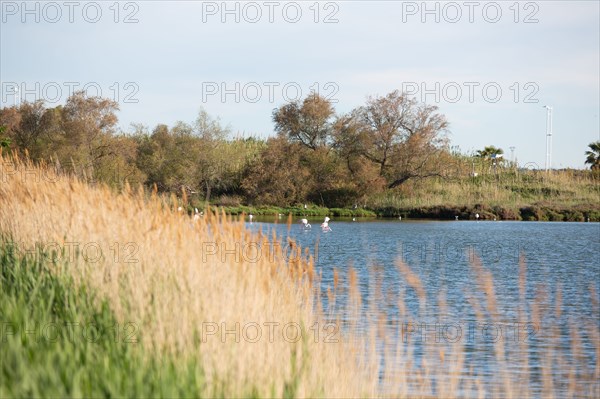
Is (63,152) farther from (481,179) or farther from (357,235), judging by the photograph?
(481,179)

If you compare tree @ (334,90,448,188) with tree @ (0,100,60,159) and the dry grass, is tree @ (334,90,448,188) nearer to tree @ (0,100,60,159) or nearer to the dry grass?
tree @ (0,100,60,159)

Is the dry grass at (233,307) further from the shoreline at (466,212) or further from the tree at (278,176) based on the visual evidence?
the tree at (278,176)

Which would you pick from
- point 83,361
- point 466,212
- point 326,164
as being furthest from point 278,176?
point 83,361

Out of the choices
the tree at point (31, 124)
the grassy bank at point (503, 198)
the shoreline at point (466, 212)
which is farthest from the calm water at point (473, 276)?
the tree at point (31, 124)

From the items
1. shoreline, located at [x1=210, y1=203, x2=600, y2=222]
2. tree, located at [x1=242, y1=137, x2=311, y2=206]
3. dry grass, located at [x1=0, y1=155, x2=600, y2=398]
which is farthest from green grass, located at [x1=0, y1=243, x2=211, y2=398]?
tree, located at [x1=242, y1=137, x2=311, y2=206]

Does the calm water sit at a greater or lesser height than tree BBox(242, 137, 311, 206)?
lesser

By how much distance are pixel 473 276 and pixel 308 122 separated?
1572 inches

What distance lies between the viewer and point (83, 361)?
6.26 meters

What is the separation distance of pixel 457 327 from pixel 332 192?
148 feet

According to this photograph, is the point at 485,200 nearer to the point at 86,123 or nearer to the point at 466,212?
the point at 466,212

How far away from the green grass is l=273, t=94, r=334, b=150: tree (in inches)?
2089

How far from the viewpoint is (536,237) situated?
38.6m

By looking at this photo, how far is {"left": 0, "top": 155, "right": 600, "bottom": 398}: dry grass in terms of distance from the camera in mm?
7016

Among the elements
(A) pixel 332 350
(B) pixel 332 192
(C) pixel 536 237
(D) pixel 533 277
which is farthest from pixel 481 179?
(A) pixel 332 350
